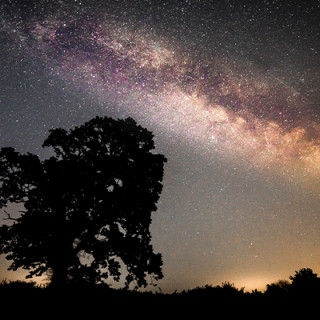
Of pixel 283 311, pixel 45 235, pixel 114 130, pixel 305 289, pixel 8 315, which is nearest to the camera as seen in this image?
pixel 8 315

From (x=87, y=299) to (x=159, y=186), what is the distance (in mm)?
11159

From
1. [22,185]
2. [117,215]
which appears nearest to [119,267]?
[117,215]

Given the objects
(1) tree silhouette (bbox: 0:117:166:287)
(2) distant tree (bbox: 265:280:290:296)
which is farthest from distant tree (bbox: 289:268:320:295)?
(1) tree silhouette (bbox: 0:117:166:287)

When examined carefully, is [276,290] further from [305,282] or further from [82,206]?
[82,206]

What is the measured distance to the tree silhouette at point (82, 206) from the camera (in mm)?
14906

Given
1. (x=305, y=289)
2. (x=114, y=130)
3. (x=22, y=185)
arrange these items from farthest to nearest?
(x=114, y=130) → (x=22, y=185) → (x=305, y=289)

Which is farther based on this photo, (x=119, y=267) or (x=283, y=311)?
(x=119, y=267)

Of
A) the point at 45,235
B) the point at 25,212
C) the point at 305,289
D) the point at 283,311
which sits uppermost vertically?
the point at 25,212

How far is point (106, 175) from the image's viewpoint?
16547mm

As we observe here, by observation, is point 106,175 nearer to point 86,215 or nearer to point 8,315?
point 86,215

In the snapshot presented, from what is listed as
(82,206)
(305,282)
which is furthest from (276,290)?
(82,206)

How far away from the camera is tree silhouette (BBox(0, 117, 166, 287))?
48.9 ft

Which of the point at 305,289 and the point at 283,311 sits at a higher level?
the point at 305,289

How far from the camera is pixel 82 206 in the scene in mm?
16125
